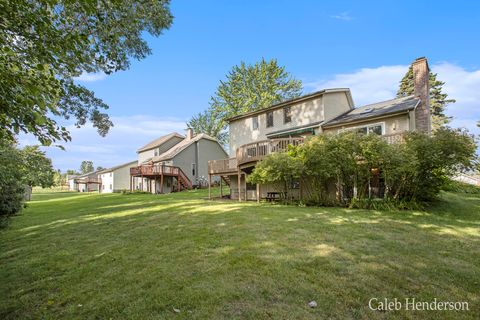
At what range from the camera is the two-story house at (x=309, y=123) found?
1410cm

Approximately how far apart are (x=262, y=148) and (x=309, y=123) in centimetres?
531

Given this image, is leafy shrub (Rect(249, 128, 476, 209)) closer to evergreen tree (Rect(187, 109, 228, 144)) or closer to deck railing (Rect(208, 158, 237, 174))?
deck railing (Rect(208, 158, 237, 174))

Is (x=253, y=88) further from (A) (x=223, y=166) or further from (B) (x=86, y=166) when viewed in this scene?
(B) (x=86, y=166)

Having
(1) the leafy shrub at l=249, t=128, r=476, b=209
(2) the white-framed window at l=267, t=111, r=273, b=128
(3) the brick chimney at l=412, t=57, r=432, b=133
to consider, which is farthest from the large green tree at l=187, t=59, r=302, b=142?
(1) the leafy shrub at l=249, t=128, r=476, b=209

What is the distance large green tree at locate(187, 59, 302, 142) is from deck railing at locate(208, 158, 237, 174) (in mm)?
16180

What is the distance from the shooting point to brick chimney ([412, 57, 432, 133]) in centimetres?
1464

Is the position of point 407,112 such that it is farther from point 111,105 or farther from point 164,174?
Answer: point 164,174

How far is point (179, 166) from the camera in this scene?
30109mm

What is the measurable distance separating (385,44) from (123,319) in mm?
20880

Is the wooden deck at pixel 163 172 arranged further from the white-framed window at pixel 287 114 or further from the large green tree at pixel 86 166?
the large green tree at pixel 86 166

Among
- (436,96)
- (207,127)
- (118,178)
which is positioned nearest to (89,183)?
(118,178)

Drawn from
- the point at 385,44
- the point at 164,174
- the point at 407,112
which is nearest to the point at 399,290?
the point at 407,112

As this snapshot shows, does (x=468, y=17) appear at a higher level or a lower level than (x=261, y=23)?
lower

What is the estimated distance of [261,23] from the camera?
17344 mm
